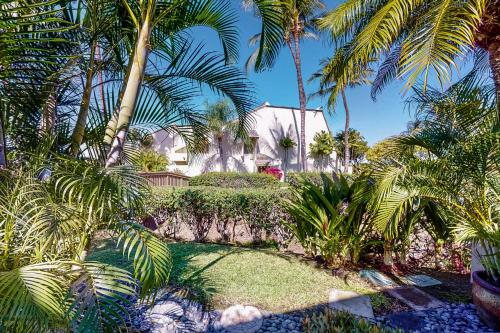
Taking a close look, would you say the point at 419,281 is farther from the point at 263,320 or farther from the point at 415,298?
the point at 263,320

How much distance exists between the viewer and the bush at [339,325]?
7.64ft

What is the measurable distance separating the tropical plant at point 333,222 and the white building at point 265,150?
1691 centimetres

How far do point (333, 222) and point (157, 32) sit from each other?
3.48 meters

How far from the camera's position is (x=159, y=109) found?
310 centimetres

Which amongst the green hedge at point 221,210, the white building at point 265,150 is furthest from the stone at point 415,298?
the white building at point 265,150

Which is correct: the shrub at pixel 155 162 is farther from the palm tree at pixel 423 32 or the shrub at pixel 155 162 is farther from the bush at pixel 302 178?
the palm tree at pixel 423 32

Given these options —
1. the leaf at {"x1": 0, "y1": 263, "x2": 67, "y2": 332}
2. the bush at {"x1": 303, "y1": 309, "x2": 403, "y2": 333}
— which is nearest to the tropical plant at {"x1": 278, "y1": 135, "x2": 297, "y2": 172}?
the bush at {"x1": 303, "y1": 309, "x2": 403, "y2": 333}

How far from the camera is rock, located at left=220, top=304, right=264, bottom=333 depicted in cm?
264

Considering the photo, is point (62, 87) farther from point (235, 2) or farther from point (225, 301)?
point (225, 301)

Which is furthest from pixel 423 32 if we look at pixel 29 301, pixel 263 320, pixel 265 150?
pixel 265 150

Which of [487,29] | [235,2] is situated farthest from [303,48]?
[235,2]

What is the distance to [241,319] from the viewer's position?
2748 mm

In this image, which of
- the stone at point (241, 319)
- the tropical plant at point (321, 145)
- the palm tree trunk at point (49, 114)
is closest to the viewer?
the palm tree trunk at point (49, 114)

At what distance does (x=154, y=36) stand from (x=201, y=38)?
0.56 m
